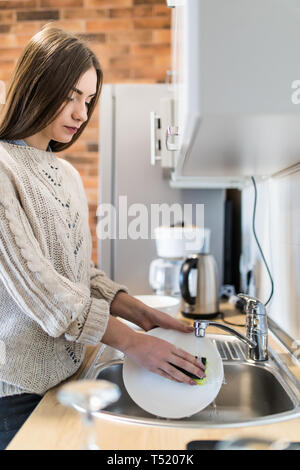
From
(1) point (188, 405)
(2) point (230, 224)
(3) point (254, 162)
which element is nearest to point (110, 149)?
(2) point (230, 224)

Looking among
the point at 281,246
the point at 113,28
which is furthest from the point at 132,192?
the point at 113,28

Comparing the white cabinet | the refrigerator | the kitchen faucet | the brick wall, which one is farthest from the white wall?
the brick wall

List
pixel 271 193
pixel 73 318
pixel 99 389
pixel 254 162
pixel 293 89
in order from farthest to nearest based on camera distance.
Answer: pixel 271 193 < pixel 254 162 < pixel 73 318 < pixel 293 89 < pixel 99 389

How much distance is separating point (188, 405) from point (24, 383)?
309 millimetres

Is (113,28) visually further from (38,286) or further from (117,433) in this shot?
(117,433)

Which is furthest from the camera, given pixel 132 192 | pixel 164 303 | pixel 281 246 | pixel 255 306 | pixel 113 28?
pixel 113 28

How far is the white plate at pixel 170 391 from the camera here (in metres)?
0.74

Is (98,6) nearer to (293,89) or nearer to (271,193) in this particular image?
(271,193)

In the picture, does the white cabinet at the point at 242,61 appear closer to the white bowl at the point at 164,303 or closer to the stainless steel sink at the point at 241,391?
the stainless steel sink at the point at 241,391

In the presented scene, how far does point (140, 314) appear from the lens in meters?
1.03

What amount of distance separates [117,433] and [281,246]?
0.79 metres

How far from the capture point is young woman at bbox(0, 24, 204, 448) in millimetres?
719

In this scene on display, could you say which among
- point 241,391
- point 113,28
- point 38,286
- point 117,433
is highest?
point 113,28

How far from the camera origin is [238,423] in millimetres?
662
